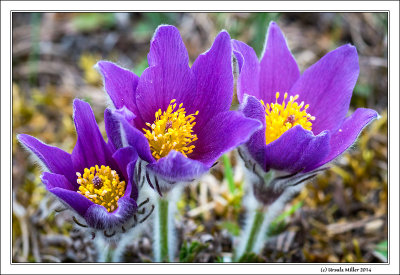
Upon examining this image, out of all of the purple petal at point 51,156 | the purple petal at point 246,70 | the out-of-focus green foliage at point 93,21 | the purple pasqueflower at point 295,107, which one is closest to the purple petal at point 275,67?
the purple pasqueflower at point 295,107

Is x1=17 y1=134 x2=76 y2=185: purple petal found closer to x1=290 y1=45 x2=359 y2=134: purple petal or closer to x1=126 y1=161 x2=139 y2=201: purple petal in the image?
x1=126 y1=161 x2=139 y2=201: purple petal

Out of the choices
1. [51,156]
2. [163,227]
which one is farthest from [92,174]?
[163,227]

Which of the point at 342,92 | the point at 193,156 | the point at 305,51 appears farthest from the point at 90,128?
the point at 305,51

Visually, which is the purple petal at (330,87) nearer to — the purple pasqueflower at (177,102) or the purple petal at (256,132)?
the purple petal at (256,132)

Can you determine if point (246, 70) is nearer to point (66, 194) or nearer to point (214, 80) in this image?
point (214, 80)

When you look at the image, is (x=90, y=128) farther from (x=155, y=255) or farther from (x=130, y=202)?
(x=155, y=255)

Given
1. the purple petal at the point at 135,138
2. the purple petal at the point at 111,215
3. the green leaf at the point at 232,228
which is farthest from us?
the green leaf at the point at 232,228
